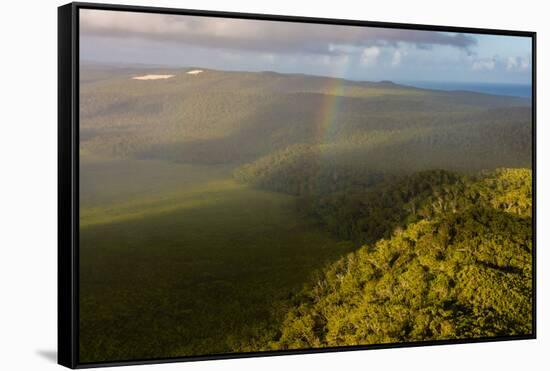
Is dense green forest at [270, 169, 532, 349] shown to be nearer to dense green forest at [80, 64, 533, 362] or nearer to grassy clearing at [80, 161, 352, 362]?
dense green forest at [80, 64, 533, 362]

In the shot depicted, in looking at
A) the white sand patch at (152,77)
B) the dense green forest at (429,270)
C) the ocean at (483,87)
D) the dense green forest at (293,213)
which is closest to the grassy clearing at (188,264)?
the dense green forest at (293,213)

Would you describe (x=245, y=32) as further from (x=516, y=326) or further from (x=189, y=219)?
(x=516, y=326)

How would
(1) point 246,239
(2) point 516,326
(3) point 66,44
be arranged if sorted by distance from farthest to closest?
(2) point 516,326 < (1) point 246,239 < (3) point 66,44

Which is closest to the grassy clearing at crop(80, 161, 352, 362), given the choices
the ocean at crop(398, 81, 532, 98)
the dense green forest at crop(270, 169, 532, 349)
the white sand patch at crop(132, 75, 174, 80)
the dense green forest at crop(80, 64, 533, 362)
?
the dense green forest at crop(80, 64, 533, 362)

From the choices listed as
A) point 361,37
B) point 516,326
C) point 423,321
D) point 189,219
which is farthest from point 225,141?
point 516,326

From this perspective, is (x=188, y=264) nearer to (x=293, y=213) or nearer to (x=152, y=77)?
(x=293, y=213)

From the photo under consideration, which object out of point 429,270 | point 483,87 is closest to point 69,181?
point 429,270
